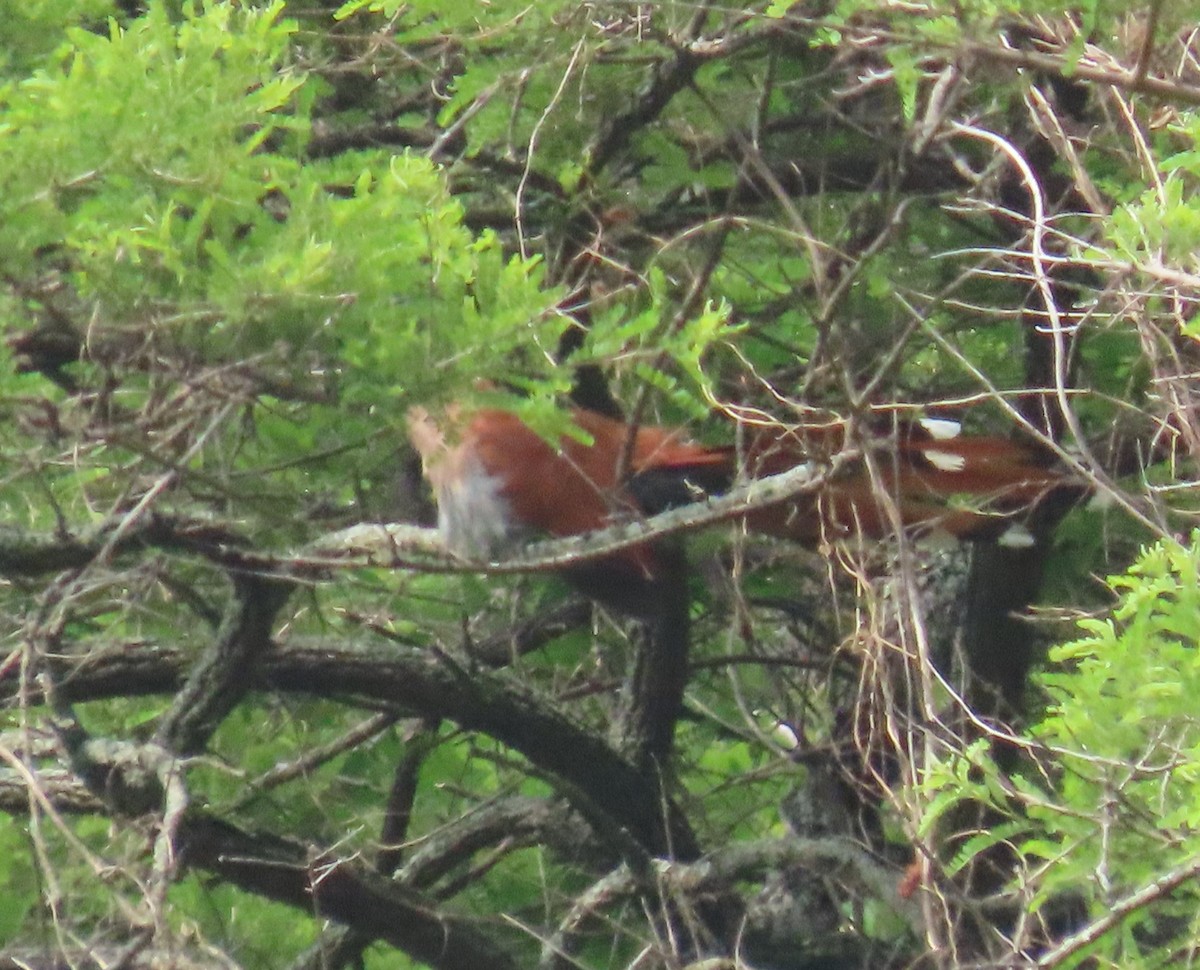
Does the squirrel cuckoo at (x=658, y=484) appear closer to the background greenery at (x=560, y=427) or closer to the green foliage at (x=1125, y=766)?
the background greenery at (x=560, y=427)

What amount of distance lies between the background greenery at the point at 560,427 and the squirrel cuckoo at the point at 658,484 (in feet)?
0.49

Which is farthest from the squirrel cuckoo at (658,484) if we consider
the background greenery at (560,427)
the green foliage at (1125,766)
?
the green foliage at (1125,766)

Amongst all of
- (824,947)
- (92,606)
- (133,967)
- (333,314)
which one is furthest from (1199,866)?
(92,606)

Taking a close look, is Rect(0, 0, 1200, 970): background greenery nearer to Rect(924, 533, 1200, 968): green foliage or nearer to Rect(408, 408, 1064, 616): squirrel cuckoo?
Rect(924, 533, 1200, 968): green foliage

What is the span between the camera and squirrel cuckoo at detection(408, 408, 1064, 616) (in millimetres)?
4758

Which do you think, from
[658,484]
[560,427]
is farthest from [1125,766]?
[658,484]

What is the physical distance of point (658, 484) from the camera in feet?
17.3

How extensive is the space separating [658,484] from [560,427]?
179cm

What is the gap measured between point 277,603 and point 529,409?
131cm

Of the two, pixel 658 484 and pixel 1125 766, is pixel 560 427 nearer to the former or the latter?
pixel 1125 766

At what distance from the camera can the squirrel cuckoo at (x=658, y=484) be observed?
187 inches

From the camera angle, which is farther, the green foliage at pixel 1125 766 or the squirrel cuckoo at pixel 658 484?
the squirrel cuckoo at pixel 658 484

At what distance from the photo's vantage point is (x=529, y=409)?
3402 millimetres

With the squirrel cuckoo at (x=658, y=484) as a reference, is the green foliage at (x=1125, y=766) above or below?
above
